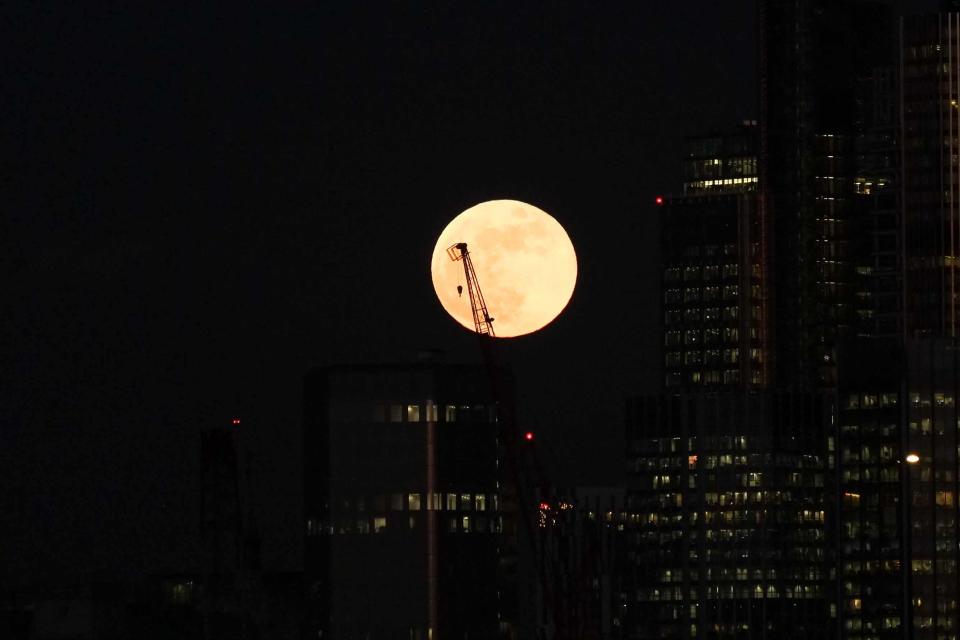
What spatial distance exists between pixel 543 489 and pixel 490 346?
92.6 feet

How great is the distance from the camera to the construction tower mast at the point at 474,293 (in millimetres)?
154500

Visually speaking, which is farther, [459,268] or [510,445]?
[510,445]

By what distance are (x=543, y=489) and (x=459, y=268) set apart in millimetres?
32375

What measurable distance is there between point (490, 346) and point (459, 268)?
19.1ft

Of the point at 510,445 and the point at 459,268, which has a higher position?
the point at 459,268

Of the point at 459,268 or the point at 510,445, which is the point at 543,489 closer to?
the point at 510,445

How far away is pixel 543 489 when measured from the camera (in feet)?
625

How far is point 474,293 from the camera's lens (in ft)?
537

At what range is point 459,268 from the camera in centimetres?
16338

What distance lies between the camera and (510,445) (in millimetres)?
197625

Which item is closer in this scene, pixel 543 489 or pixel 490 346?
pixel 490 346

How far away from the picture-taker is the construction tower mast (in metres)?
154

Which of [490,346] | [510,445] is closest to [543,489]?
[510,445]

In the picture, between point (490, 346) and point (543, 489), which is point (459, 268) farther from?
point (543, 489)
